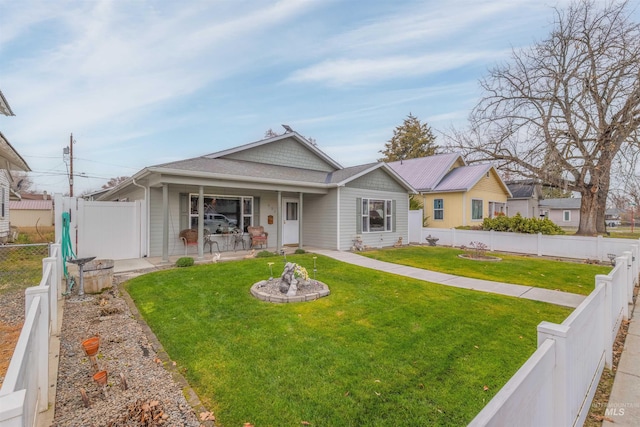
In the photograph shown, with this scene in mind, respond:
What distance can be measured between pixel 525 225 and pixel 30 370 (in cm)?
1500

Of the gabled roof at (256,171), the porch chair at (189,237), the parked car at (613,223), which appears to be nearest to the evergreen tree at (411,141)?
the gabled roof at (256,171)

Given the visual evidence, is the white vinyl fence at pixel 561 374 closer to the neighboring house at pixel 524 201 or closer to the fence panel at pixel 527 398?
the fence panel at pixel 527 398

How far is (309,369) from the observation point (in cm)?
335

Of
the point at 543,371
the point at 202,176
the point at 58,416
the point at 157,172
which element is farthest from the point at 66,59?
the point at 543,371

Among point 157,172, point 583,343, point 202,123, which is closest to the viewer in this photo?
point 583,343

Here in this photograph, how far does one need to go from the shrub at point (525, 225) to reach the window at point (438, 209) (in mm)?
4041

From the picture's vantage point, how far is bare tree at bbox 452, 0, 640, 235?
42.1ft

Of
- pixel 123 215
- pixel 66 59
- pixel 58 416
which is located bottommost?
pixel 58 416

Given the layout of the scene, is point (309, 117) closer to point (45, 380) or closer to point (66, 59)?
point (66, 59)

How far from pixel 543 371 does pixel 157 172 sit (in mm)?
9356

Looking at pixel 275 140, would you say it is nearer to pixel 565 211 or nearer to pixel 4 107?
pixel 4 107

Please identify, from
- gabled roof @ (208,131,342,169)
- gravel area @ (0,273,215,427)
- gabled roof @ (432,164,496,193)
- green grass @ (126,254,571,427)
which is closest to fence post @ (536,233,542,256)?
gabled roof @ (432,164,496,193)

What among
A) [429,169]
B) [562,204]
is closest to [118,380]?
[429,169]

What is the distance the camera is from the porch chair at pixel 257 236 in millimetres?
11367
